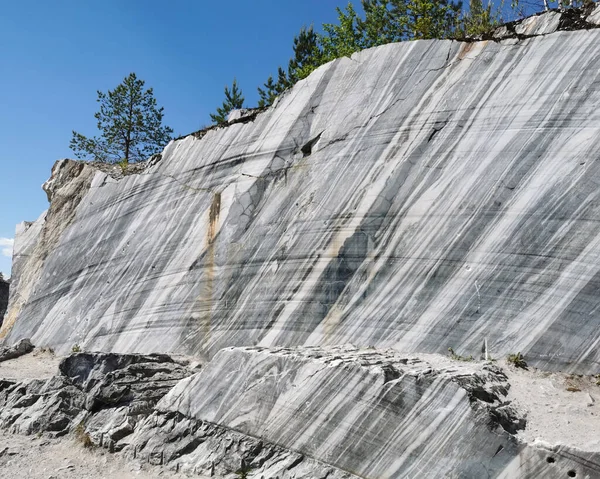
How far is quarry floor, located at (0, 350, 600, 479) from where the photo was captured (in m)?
4.65

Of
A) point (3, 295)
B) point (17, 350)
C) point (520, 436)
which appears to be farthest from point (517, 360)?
point (3, 295)

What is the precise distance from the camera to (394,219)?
745cm

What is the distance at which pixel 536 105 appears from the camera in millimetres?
6859

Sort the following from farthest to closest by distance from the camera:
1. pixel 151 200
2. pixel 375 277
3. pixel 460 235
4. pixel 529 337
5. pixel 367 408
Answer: pixel 151 200, pixel 375 277, pixel 460 235, pixel 529 337, pixel 367 408

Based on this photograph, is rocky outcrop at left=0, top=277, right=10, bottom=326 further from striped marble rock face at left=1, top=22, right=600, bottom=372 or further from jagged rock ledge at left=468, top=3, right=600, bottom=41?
jagged rock ledge at left=468, top=3, right=600, bottom=41

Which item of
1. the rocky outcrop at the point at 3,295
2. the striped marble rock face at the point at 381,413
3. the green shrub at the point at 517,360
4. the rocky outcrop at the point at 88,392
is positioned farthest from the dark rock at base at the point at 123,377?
the rocky outcrop at the point at 3,295

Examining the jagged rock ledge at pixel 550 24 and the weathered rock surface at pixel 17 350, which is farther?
the weathered rock surface at pixel 17 350

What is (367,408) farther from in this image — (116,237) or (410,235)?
(116,237)

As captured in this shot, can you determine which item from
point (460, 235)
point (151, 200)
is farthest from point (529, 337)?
point (151, 200)

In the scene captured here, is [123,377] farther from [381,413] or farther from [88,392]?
[381,413]

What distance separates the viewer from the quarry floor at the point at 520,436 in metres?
4.65

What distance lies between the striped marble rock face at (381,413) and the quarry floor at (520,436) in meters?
0.18

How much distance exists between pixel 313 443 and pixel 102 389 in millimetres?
3729

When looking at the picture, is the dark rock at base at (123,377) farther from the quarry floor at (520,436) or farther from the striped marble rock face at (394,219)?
the striped marble rock face at (394,219)
